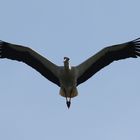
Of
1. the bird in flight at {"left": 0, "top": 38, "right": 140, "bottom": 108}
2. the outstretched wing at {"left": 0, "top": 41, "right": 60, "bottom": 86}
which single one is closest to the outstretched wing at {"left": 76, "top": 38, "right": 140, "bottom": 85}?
the bird in flight at {"left": 0, "top": 38, "right": 140, "bottom": 108}

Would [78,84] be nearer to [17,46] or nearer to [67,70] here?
[67,70]

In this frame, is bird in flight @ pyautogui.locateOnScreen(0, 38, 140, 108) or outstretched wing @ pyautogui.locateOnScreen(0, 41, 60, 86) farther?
outstretched wing @ pyautogui.locateOnScreen(0, 41, 60, 86)

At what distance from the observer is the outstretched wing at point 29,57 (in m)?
8.57

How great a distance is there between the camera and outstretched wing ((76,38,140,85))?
8477 millimetres

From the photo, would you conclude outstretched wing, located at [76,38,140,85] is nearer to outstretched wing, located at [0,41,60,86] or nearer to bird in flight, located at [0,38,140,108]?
bird in flight, located at [0,38,140,108]

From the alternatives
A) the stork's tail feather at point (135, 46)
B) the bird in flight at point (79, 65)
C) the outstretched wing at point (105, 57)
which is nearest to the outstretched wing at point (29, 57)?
the bird in flight at point (79, 65)

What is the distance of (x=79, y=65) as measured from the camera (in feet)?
27.8

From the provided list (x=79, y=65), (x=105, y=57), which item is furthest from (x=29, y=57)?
(x=105, y=57)

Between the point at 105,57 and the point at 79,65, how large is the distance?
611 mm

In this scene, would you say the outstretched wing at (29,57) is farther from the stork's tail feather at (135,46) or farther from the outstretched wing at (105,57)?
the stork's tail feather at (135,46)

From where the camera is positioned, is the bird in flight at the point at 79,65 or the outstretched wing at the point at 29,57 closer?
the bird in flight at the point at 79,65

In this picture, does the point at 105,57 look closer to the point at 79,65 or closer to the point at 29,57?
the point at 79,65

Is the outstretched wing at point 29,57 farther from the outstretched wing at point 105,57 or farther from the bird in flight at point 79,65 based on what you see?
the outstretched wing at point 105,57

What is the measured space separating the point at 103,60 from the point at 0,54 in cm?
236
